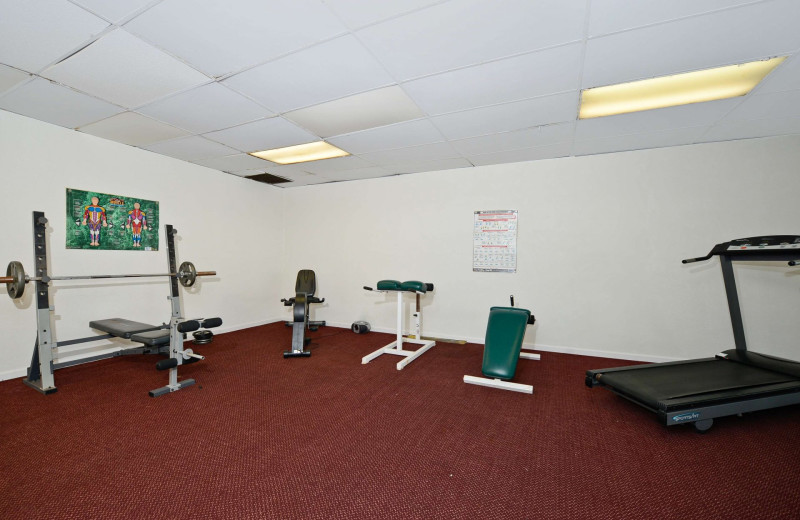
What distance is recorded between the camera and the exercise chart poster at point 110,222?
346cm

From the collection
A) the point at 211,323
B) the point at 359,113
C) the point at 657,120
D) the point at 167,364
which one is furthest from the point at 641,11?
the point at 167,364

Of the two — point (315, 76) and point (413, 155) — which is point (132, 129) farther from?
point (413, 155)

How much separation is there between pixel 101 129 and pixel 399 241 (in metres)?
3.62

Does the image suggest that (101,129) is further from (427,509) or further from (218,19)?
(427,509)

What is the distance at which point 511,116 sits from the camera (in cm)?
292

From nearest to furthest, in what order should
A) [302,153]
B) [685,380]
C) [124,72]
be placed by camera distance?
[124,72] < [685,380] < [302,153]

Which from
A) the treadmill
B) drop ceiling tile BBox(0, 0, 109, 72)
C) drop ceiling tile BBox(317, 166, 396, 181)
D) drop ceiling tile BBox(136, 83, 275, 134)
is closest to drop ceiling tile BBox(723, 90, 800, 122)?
the treadmill

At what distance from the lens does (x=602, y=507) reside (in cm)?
160

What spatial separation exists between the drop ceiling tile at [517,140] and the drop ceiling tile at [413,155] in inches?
6.2

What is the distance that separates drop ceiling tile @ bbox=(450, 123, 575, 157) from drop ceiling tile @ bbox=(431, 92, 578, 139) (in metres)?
0.13

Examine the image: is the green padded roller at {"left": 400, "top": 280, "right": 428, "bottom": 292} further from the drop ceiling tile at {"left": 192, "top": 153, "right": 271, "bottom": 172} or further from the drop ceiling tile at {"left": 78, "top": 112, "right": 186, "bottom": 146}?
the drop ceiling tile at {"left": 78, "top": 112, "right": 186, "bottom": 146}

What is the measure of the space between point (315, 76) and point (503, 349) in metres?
2.78

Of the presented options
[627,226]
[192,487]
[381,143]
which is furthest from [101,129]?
[627,226]

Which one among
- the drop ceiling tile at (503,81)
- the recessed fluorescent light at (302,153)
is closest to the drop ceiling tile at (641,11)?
the drop ceiling tile at (503,81)
